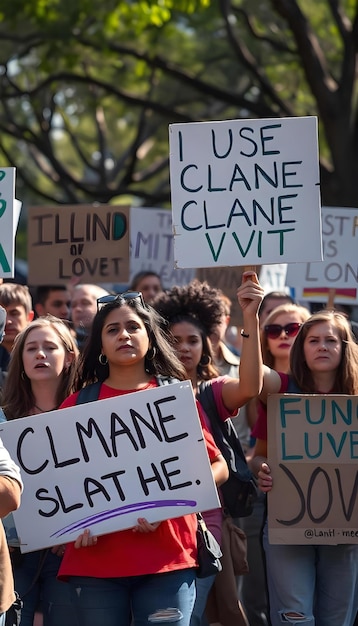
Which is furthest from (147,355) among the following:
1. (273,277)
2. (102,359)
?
(273,277)

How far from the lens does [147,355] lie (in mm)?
4676

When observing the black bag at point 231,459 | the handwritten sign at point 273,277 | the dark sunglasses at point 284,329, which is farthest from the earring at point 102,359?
the handwritten sign at point 273,277

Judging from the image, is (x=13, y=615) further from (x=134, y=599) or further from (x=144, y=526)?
(x=144, y=526)

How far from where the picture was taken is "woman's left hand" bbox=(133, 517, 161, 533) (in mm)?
4246

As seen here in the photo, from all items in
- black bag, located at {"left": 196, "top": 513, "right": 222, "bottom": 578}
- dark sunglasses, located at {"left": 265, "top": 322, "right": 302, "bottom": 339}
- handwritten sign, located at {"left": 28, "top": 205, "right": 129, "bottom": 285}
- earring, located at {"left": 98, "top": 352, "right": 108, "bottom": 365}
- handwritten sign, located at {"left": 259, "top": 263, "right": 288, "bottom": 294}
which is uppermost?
handwritten sign, located at {"left": 28, "top": 205, "right": 129, "bottom": 285}

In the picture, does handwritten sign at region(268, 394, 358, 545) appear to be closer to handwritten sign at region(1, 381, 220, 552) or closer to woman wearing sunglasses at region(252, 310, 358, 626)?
woman wearing sunglasses at region(252, 310, 358, 626)

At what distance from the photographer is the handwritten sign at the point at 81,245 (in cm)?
746

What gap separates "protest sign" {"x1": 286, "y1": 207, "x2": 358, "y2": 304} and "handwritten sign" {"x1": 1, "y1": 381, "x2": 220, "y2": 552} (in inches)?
120

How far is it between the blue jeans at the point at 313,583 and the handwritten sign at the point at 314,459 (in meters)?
0.11

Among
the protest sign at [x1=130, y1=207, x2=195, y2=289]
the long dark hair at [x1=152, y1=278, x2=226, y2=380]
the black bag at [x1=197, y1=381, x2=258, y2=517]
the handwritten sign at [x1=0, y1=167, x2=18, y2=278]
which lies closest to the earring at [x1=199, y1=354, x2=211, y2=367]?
the long dark hair at [x1=152, y1=278, x2=226, y2=380]

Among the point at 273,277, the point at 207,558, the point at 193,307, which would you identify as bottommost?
the point at 207,558

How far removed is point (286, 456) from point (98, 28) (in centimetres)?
1074

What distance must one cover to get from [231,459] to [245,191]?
3.50 feet

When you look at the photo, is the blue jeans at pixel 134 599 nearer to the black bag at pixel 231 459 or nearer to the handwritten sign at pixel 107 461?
the handwritten sign at pixel 107 461
